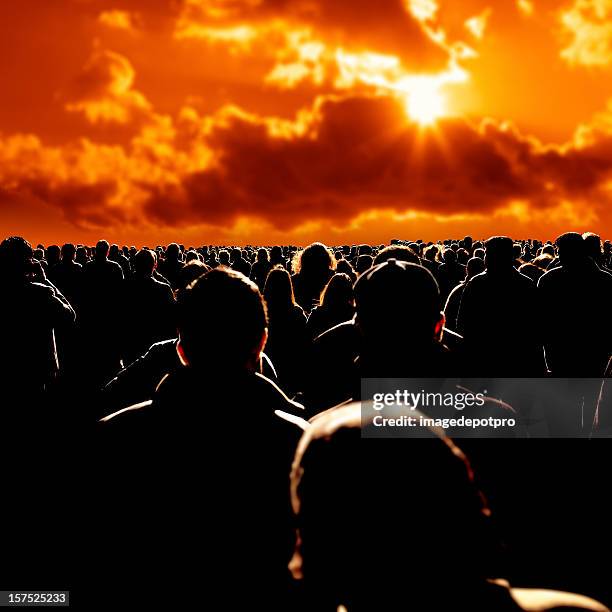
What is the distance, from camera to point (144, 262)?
866 centimetres

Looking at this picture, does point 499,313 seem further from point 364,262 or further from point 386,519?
point 386,519

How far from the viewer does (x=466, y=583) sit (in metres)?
1.49

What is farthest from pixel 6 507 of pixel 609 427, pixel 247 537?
pixel 609 427

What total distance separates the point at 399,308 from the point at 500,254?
15.4ft

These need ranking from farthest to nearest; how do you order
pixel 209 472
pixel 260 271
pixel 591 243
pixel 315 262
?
pixel 260 271, pixel 315 262, pixel 591 243, pixel 209 472

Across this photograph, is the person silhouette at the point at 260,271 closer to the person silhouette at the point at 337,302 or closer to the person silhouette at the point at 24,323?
the person silhouette at the point at 24,323

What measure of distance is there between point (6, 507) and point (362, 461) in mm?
5200

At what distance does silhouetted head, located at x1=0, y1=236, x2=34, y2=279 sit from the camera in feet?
20.9

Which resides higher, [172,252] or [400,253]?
[172,252]

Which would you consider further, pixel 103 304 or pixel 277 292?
pixel 103 304

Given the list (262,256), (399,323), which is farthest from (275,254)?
(399,323)

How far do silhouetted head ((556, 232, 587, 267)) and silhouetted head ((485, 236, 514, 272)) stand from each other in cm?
73

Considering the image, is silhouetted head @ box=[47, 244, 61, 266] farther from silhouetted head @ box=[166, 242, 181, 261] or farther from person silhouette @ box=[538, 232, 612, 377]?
person silhouette @ box=[538, 232, 612, 377]

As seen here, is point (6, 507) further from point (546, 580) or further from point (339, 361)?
point (546, 580)
